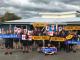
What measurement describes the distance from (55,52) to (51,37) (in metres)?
1.52

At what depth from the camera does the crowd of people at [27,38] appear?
101 feet

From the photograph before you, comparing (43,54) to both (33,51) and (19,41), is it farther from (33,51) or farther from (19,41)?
(19,41)

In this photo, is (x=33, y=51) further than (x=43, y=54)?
Yes

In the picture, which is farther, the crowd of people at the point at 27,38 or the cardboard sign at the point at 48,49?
the crowd of people at the point at 27,38

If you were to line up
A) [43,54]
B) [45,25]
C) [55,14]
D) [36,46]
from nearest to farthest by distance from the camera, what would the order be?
[43,54]
[45,25]
[36,46]
[55,14]

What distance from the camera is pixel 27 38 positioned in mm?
31188

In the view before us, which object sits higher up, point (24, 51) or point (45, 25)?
point (45, 25)

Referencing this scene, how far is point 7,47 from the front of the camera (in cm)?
3350

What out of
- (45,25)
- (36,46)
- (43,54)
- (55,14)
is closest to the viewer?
(43,54)

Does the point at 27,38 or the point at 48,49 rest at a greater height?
the point at 27,38

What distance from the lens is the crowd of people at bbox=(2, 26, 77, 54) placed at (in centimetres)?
3073

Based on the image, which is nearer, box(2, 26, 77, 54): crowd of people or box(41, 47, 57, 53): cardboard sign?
box(41, 47, 57, 53): cardboard sign

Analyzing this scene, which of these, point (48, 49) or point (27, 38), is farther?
point (27, 38)

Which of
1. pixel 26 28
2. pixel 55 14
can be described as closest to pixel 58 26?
pixel 26 28
